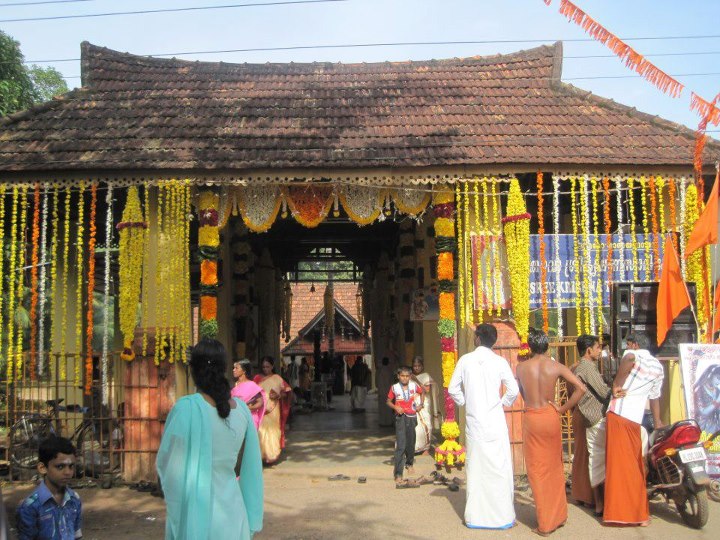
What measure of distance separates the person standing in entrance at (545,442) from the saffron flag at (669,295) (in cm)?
243

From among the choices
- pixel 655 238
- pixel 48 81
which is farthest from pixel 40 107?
pixel 48 81

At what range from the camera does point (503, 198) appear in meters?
9.93

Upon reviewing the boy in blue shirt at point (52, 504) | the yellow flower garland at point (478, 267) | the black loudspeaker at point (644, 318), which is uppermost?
the yellow flower garland at point (478, 267)

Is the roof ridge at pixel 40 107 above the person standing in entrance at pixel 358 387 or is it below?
above

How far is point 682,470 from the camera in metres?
6.46

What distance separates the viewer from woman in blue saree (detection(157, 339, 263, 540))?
135 inches

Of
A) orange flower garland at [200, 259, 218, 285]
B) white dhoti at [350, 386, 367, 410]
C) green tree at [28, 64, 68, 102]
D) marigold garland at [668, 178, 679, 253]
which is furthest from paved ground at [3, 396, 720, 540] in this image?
green tree at [28, 64, 68, 102]

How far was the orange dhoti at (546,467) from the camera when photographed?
21.0ft

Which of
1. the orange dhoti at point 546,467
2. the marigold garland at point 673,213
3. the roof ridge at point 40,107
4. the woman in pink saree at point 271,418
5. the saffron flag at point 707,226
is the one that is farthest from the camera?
the roof ridge at point 40,107

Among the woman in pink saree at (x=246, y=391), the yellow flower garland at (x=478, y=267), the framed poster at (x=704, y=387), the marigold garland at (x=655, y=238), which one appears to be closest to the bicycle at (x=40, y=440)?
the woman in pink saree at (x=246, y=391)

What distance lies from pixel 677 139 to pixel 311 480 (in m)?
6.32

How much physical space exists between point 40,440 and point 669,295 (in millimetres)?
7364

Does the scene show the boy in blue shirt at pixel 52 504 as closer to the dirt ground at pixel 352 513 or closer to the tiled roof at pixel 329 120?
the dirt ground at pixel 352 513

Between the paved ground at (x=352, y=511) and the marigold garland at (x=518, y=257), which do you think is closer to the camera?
the paved ground at (x=352, y=511)
